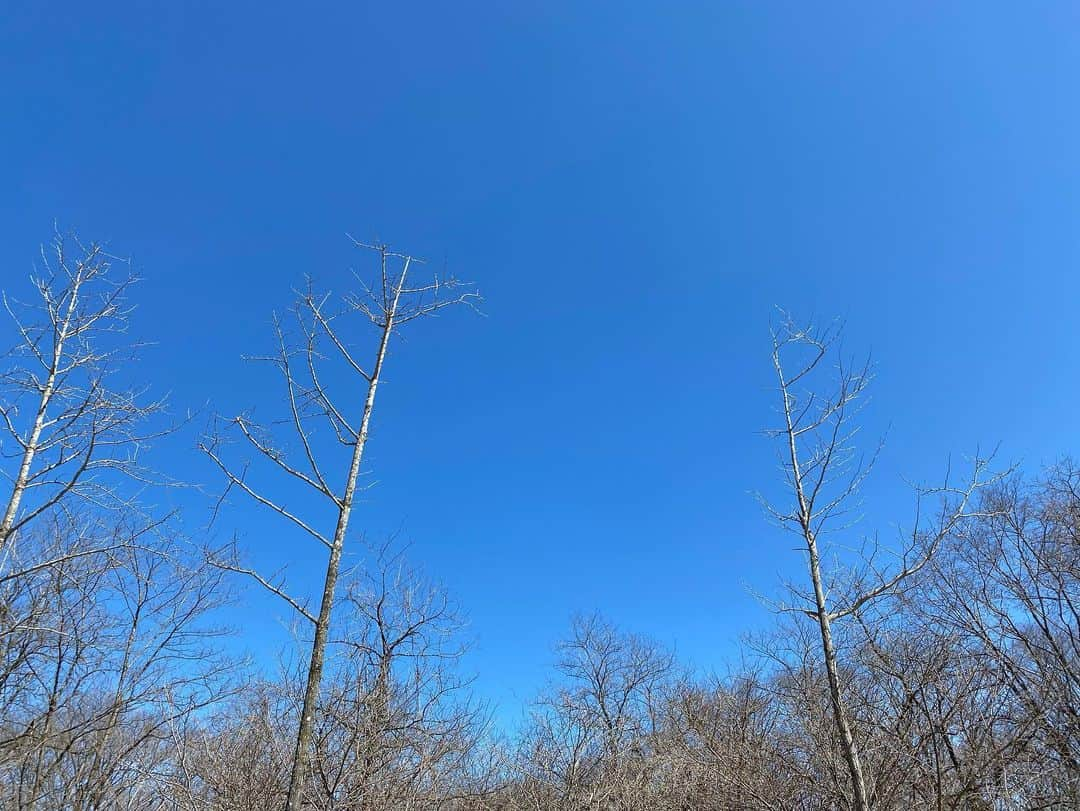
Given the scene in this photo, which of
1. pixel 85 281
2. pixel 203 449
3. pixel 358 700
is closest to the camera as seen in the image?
pixel 203 449

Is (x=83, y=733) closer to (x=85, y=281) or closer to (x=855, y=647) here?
(x=85, y=281)

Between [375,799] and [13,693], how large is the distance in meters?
9.09

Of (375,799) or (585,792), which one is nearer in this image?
(375,799)

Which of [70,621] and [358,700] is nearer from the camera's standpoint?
[358,700]

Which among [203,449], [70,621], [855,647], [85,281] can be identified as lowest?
[855,647]

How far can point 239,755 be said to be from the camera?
8875 millimetres

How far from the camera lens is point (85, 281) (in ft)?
25.4

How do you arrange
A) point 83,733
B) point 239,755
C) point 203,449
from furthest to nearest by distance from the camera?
1. point 83,733
2. point 239,755
3. point 203,449

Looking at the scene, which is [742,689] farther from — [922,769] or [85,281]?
[85,281]

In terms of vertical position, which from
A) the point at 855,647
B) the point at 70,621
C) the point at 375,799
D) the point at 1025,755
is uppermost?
the point at 70,621

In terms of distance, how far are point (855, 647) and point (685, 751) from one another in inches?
179

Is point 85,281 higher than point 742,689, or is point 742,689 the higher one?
point 85,281

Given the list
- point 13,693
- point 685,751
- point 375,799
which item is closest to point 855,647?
point 685,751

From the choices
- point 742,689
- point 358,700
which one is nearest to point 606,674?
point 742,689
